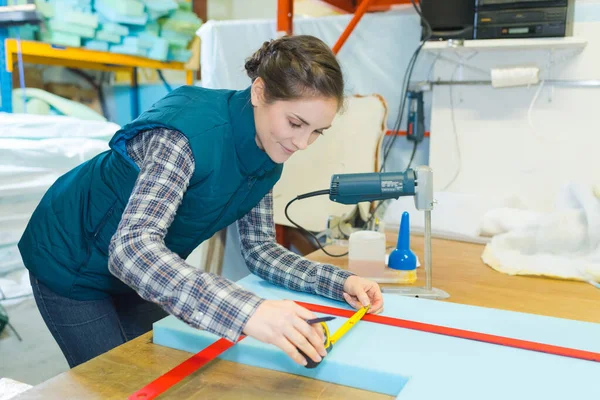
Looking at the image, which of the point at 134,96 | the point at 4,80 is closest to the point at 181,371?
the point at 4,80

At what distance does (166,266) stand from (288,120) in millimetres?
378

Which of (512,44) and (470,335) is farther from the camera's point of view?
(512,44)

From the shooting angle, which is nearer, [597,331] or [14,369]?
[597,331]

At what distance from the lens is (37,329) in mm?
2340

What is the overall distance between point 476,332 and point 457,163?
54.8 inches

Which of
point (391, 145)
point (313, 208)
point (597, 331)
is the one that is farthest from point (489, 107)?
point (597, 331)

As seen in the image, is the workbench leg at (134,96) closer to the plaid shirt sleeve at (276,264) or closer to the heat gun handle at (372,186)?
the plaid shirt sleeve at (276,264)

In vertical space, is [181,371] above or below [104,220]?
below

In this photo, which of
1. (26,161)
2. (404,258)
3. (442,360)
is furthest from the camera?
(26,161)

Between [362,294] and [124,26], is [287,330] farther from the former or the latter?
[124,26]

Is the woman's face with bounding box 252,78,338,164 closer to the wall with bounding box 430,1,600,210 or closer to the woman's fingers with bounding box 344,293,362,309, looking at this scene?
the woman's fingers with bounding box 344,293,362,309

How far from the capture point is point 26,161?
2277mm

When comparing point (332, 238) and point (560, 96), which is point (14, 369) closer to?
point (332, 238)

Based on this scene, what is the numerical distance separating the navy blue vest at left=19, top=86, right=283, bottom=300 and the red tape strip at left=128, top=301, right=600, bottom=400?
0.29m
